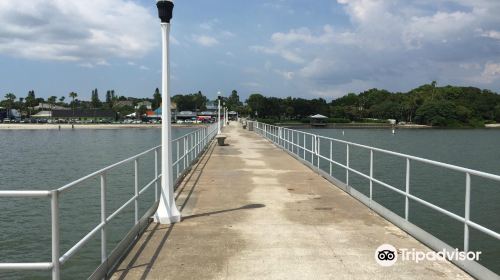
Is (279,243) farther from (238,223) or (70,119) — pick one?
(70,119)

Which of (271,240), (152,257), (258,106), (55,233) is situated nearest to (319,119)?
(258,106)

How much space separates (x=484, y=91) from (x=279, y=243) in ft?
672

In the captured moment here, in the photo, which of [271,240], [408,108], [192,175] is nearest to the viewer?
[271,240]

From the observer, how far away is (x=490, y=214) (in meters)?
18.6

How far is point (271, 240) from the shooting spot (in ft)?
22.5

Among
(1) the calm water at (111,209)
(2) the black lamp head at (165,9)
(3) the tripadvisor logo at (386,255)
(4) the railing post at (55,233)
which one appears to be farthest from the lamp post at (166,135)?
(4) the railing post at (55,233)

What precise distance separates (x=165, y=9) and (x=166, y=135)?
2166 mm

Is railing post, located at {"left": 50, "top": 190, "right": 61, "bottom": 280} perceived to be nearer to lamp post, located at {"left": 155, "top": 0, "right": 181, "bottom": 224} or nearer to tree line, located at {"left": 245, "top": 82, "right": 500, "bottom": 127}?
lamp post, located at {"left": 155, "top": 0, "right": 181, "bottom": 224}

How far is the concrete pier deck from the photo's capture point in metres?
5.51

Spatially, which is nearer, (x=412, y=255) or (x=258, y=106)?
(x=412, y=255)

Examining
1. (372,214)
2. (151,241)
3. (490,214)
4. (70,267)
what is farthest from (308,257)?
(490,214)

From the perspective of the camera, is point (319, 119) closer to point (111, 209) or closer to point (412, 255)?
point (111, 209)

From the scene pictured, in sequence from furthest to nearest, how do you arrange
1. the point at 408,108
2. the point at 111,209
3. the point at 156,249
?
the point at 408,108 < the point at 111,209 < the point at 156,249

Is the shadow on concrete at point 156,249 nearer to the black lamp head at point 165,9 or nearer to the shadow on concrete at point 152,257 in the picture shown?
the shadow on concrete at point 152,257
